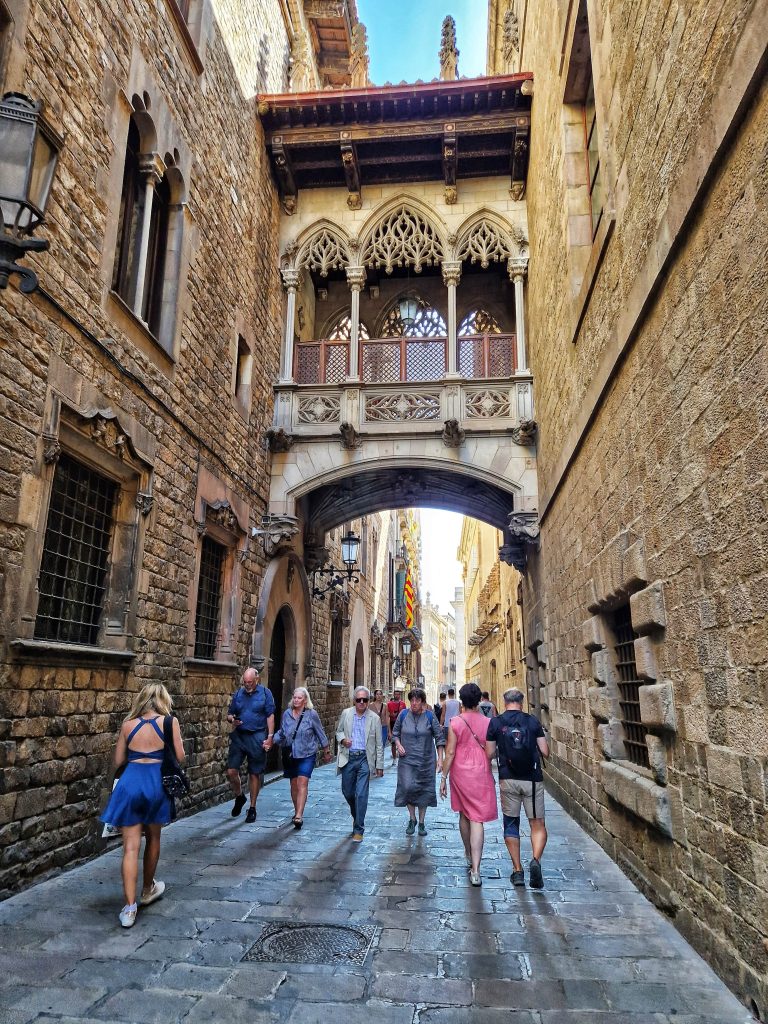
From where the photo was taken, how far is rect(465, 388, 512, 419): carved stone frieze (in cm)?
1116

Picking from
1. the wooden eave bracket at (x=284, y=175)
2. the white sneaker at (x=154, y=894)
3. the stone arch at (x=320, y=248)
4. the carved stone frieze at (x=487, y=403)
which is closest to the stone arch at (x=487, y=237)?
the stone arch at (x=320, y=248)

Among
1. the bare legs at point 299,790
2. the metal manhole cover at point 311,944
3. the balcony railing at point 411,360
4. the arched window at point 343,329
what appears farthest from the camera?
the arched window at point 343,329

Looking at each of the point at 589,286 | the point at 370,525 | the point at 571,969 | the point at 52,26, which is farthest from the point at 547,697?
the point at 370,525

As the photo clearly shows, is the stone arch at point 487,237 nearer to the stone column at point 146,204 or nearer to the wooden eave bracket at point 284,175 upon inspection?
the wooden eave bracket at point 284,175

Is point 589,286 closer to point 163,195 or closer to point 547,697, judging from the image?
point 163,195

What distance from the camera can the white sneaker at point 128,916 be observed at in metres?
4.07

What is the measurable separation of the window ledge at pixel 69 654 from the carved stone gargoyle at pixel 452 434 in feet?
20.0

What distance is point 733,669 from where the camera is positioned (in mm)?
3211

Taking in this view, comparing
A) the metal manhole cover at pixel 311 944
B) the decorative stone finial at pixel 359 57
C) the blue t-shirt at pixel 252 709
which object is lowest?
the metal manhole cover at pixel 311 944

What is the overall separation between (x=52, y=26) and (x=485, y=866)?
7.33 meters

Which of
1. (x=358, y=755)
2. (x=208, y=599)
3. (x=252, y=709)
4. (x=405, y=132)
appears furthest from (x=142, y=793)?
(x=405, y=132)

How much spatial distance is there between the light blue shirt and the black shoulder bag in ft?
9.18

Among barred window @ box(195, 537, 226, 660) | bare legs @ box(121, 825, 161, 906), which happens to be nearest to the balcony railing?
barred window @ box(195, 537, 226, 660)

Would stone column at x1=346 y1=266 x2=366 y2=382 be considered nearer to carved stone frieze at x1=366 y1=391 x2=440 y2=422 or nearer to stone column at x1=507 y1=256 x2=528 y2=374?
carved stone frieze at x1=366 y1=391 x2=440 y2=422
